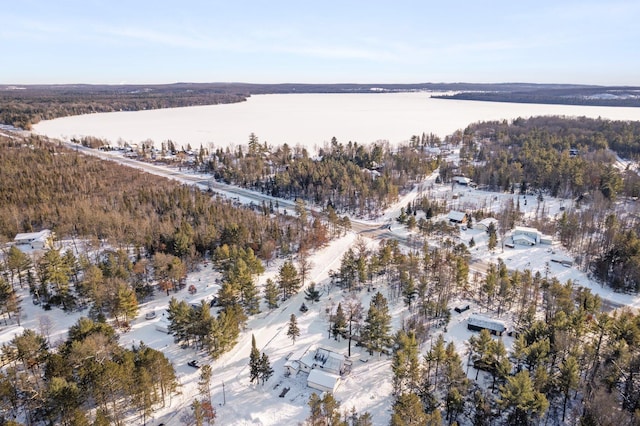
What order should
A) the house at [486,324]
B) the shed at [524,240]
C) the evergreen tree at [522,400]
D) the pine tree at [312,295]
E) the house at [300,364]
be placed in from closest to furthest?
the evergreen tree at [522,400], the house at [300,364], the house at [486,324], the pine tree at [312,295], the shed at [524,240]

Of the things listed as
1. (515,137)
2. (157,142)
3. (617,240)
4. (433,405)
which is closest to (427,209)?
(617,240)

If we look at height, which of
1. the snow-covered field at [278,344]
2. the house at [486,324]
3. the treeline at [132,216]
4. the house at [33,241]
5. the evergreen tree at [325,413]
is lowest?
the snow-covered field at [278,344]

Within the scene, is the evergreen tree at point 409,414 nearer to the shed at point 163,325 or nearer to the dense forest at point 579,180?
the shed at point 163,325

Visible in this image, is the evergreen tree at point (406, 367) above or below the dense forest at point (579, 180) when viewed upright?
below

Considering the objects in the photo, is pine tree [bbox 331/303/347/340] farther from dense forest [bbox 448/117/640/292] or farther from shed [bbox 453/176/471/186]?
shed [bbox 453/176/471/186]

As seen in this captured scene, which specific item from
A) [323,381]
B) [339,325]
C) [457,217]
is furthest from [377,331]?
[457,217]

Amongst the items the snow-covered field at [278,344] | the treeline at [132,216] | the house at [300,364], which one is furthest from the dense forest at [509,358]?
the treeline at [132,216]
